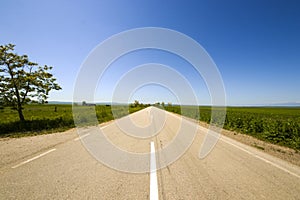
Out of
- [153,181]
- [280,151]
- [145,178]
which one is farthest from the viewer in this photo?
[280,151]

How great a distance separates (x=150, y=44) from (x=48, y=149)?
10824mm

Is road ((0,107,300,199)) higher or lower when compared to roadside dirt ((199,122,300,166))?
higher

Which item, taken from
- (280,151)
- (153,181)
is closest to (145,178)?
(153,181)

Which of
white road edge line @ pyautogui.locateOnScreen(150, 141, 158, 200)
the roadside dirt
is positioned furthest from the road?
the roadside dirt

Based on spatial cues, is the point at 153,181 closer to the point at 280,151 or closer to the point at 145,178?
the point at 145,178

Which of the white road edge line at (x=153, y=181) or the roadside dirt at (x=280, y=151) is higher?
the white road edge line at (x=153, y=181)

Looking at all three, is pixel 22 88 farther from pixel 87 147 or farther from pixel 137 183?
pixel 137 183

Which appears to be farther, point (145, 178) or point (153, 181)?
point (145, 178)

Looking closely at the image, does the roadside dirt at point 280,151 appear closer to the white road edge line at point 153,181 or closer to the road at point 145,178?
the road at point 145,178

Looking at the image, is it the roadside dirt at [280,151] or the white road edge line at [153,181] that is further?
the roadside dirt at [280,151]

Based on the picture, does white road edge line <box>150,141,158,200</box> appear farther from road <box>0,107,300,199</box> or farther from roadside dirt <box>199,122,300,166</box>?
roadside dirt <box>199,122,300,166</box>

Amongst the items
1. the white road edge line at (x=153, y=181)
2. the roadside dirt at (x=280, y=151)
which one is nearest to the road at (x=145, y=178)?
the white road edge line at (x=153, y=181)

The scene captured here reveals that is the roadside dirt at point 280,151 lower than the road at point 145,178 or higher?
lower

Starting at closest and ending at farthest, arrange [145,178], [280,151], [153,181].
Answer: [153,181] < [145,178] < [280,151]
